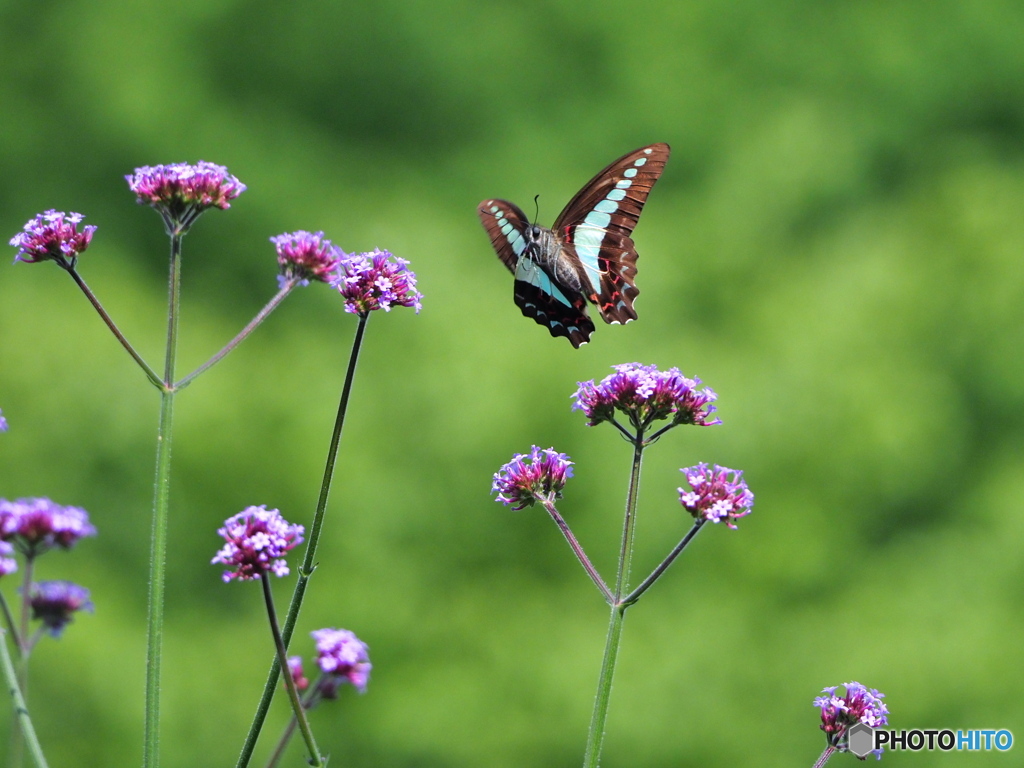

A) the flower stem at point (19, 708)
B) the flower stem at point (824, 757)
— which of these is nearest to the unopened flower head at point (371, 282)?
the flower stem at point (19, 708)

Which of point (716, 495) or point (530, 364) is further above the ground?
point (530, 364)

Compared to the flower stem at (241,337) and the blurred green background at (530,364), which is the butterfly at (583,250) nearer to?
the flower stem at (241,337)

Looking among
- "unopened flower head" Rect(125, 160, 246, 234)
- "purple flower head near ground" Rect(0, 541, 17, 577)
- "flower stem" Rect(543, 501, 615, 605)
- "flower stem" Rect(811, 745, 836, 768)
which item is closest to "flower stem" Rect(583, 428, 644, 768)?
"flower stem" Rect(543, 501, 615, 605)

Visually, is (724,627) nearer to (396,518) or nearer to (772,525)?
(772,525)

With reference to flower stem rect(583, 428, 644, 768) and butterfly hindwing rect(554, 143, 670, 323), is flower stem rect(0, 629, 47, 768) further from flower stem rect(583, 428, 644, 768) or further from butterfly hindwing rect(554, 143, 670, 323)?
butterfly hindwing rect(554, 143, 670, 323)

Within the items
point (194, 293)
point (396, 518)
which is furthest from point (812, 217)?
point (194, 293)

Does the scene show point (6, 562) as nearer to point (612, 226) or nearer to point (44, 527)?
point (44, 527)

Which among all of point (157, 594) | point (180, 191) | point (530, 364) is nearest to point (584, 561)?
point (157, 594)
